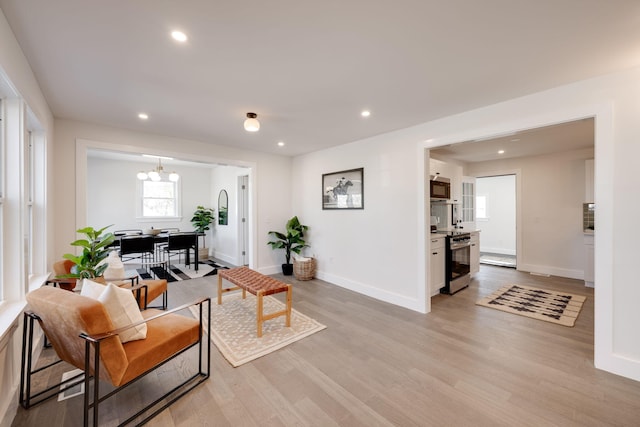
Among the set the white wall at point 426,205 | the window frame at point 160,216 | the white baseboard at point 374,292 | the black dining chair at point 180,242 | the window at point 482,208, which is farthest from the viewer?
the window at point 482,208

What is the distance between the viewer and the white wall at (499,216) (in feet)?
25.3

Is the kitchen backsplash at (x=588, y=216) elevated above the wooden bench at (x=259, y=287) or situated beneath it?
elevated above

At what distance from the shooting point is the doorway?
25.3 feet

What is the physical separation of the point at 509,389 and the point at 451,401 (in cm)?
51

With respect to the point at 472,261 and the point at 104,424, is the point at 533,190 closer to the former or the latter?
the point at 472,261

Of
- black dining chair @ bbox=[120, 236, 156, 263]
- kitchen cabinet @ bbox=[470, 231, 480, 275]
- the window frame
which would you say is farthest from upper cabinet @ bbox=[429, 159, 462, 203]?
the window frame

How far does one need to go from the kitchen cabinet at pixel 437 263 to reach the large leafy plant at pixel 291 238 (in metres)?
2.39

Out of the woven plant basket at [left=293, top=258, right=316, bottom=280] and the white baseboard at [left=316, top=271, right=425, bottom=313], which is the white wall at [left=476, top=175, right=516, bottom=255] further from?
the woven plant basket at [left=293, top=258, right=316, bottom=280]

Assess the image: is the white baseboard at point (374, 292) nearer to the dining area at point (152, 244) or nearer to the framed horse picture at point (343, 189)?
the framed horse picture at point (343, 189)

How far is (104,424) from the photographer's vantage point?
1611 mm

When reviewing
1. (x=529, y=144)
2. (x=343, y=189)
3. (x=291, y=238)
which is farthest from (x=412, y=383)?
(x=529, y=144)

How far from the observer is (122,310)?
1.66 metres

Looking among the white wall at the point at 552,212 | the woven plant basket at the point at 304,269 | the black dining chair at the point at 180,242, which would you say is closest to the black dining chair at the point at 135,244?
the black dining chair at the point at 180,242

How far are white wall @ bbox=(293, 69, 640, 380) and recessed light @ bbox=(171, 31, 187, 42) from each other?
2.79 metres
